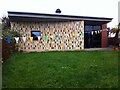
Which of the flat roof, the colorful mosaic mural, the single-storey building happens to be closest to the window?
the single-storey building

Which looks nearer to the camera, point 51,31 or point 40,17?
point 40,17

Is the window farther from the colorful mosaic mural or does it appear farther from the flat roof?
the flat roof

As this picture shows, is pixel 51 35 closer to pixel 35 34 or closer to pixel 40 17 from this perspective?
pixel 35 34

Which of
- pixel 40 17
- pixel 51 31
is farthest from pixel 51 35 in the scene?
pixel 40 17

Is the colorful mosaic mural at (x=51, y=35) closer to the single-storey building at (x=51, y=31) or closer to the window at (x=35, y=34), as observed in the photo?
the single-storey building at (x=51, y=31)

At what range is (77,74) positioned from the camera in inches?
411

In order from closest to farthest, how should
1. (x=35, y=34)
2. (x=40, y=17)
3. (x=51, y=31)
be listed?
1. (x=40, y=17)
2. (x=35, y=34)
3. (x=51, y=31)

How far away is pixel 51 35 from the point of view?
26656 mm

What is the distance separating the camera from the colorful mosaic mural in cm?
2591

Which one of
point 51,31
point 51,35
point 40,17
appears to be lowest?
point 51,35

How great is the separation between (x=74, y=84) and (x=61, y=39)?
60.2 ft

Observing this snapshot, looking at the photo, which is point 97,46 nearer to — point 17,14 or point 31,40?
point 31,40

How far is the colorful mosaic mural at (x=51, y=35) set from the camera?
2591 centimetres

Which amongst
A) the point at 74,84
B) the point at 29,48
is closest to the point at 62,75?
the point at 74,84
